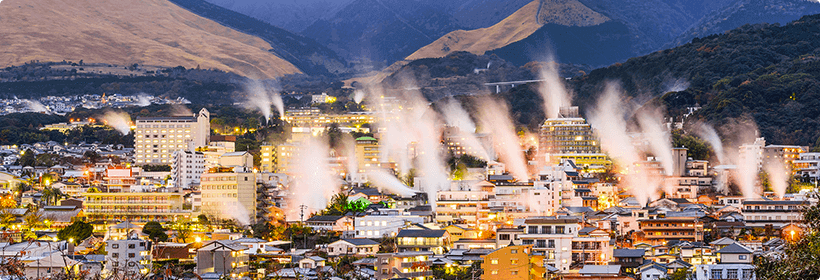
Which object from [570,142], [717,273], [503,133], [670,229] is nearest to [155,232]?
[670,229]

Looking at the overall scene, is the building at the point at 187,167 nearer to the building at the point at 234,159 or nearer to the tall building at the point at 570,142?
the building at the point at 234,159

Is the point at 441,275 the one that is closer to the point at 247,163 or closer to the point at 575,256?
the point at 575,256

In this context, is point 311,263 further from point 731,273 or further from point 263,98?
point 263,98

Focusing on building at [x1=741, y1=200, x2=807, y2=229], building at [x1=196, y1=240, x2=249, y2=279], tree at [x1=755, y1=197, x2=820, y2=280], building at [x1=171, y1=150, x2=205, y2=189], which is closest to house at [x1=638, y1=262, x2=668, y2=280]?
building at [x1=196, y1=240, x2=249, y2=279]

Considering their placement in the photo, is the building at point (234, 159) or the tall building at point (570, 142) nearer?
the building at point (234, 159)

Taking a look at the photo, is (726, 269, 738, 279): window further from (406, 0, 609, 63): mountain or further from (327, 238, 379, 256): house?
(406, 0, 609, 63): mountain

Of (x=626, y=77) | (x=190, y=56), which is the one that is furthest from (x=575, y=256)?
(x=190, y=56)

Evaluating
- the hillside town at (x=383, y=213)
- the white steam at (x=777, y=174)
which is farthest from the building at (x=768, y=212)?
the white steam at (x=777, y=174)
